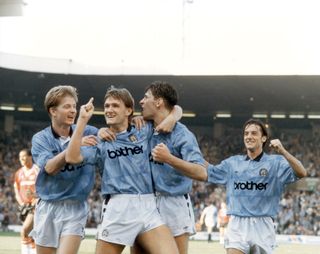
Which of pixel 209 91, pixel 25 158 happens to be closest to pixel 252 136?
pixel 25 158

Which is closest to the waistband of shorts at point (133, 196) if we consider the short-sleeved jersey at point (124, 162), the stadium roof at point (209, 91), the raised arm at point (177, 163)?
the short-sleeved jersey at point (124, 162)

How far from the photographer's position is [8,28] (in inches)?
1319

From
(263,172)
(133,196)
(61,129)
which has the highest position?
(61,129)

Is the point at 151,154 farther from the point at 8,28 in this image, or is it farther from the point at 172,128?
the point at 8,28

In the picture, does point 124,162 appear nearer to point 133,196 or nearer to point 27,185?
point 133,196

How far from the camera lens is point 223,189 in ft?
113

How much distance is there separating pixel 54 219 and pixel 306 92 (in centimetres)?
2878

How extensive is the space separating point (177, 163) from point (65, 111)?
1.49m

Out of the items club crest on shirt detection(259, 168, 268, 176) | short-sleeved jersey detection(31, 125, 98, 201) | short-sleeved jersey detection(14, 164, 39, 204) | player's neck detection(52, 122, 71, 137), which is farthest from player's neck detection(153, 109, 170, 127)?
short-sleeved jersey detection(14, 164, 39, 204)

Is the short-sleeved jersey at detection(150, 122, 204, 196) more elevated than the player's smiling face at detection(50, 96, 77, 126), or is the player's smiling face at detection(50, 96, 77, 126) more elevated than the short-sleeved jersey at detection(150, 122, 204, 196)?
the player's smiling face at detection(50, 96, 77, 126)

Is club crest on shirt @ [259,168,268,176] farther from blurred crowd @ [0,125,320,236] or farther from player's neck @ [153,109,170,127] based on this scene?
blurred crowd @ [0,125,320,236]

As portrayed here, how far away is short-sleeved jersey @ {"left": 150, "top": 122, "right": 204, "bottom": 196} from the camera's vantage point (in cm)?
669

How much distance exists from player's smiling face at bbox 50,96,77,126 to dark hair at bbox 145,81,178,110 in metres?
0.79

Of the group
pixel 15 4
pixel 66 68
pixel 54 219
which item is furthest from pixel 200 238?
pixel 54 219
